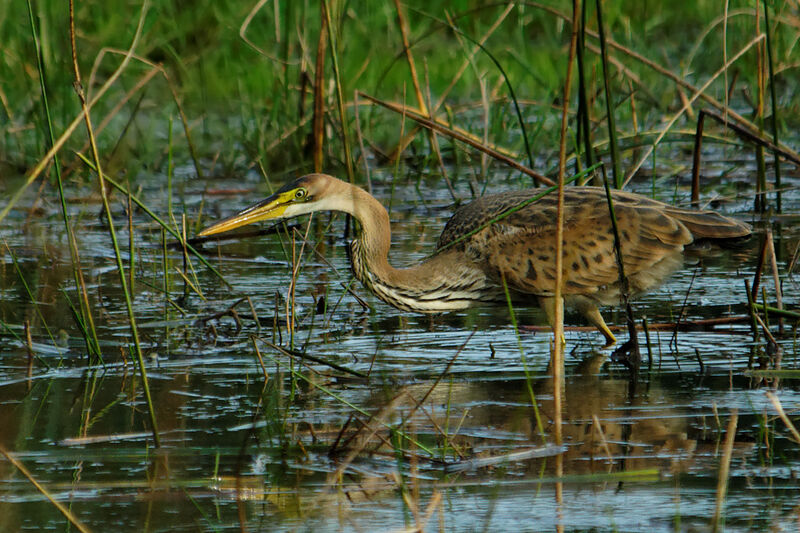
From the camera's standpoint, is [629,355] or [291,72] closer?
[629,355]

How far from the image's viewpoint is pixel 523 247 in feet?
21.3

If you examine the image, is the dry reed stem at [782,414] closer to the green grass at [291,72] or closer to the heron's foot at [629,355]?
the heron's foot at [629,355]

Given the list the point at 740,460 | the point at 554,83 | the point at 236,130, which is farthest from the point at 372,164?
the point at 740,460

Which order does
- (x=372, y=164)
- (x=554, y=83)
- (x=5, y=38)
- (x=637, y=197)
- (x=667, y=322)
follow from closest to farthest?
1. (x=667, y=322)
2. (x=637, y=197)
3. (x=372, y=164)
4. (x=5, y=38)
5. (x=554, y=83)

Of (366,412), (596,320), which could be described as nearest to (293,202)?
(596,320)

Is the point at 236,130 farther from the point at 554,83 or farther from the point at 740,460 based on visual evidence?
the point at 740,460

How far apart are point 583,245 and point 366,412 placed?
234cm

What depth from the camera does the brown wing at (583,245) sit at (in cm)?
643

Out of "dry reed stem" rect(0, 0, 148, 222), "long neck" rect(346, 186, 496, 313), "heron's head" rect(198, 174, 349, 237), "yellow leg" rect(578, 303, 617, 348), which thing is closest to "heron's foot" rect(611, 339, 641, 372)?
"yellow leg" rect(578, 303, 617, 348)

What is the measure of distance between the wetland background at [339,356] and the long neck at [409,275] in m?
0.17

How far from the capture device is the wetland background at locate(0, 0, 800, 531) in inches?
151

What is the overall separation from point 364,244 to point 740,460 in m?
2.85

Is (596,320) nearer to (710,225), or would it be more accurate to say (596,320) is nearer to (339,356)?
(710,225)

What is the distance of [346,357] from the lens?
5.78 meters
